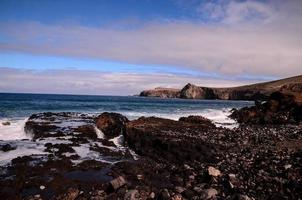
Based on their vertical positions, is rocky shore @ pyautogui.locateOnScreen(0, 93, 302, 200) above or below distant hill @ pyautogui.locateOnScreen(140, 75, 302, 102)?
below

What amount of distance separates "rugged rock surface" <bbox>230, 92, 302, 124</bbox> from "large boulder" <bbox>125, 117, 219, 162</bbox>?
902cm

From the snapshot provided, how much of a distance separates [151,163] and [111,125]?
31.8ft

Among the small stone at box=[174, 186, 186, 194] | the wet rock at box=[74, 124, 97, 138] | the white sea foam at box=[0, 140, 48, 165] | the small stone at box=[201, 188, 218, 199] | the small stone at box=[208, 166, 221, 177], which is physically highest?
the wet rock at box=[74, 124, 97, 138]

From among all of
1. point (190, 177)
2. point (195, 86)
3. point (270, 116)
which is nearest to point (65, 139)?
point (190, 177)

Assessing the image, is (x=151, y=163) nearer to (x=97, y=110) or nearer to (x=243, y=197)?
(x=243, y=197)

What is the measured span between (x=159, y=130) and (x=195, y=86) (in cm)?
15454

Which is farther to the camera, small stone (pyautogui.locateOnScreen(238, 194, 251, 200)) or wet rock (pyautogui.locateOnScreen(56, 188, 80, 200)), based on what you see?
wet rock (pyautogui.locateOnScreen(56, 188, 80, 200))

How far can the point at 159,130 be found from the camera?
24.1 meters

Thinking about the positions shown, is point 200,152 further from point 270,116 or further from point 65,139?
point 270,116

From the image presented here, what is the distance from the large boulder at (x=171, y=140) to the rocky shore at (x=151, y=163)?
0.17 feet

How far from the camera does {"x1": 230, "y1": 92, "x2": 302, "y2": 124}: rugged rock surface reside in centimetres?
3312

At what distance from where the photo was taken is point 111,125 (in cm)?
2653

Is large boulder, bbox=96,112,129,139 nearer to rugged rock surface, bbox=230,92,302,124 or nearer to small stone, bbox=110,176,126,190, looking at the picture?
small stone, bbox=110,176,126,190

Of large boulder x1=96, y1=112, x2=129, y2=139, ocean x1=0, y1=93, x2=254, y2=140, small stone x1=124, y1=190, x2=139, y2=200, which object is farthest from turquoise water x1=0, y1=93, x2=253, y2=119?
small stone x1=124, y1=190, x2=139, y2=200
